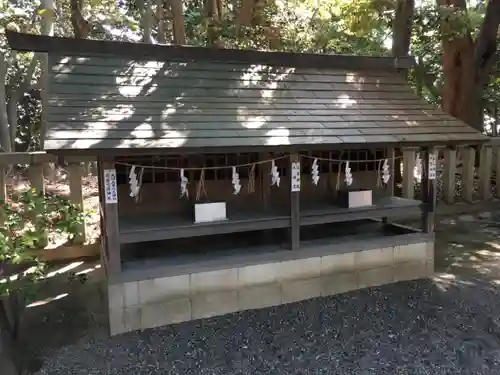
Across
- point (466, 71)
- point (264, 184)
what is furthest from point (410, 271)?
point (466, 71)

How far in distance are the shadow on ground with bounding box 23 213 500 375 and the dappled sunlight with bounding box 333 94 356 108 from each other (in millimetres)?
2570

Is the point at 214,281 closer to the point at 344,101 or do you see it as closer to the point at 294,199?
the point at 294,199

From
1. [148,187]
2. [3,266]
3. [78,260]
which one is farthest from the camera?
[78,260]

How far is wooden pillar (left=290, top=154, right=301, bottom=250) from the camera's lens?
535cm

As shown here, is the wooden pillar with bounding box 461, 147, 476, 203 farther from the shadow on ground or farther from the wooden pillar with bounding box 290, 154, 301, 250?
the wooden pillar with bounding box 290, 154, 301, 250

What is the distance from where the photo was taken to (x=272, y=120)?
17.5ft

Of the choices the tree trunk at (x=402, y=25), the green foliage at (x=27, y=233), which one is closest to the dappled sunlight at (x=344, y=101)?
the tree trunk at (x=402, y=25)

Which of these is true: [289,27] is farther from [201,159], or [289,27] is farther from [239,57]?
[201,159]

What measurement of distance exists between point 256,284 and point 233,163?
5.70 ft

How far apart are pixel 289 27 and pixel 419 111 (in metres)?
5.86

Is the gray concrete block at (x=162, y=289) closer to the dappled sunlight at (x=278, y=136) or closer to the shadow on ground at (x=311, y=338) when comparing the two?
the shadow on ground at (x=311, y=338)

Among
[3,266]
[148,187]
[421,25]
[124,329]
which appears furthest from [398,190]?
[3,266]

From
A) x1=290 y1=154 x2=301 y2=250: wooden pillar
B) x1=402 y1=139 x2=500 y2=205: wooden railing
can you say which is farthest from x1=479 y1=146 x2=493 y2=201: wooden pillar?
x1=290 y1=154 x2=301 y2=250: wooden pillar

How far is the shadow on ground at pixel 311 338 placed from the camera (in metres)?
4.14
